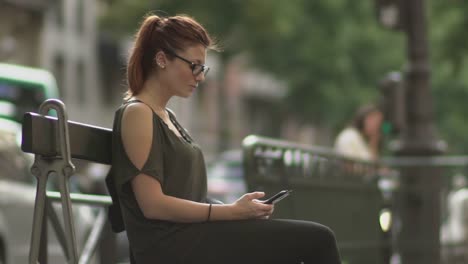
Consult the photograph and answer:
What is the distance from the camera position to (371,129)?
1274cm

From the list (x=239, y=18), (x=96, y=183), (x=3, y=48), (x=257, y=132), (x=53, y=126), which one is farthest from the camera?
(x=257, y=132)

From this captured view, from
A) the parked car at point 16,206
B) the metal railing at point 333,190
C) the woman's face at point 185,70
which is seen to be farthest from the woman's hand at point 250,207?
the parked car at point 16,206

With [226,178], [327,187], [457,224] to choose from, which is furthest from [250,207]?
[226,178]

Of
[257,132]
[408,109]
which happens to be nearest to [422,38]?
[408,109]

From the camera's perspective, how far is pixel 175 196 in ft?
15.2

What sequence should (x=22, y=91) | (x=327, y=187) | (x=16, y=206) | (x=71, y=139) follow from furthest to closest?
(x=22, y=91) → (x=16, y=206) → (x=327, y=187) → (x=71, y=139)

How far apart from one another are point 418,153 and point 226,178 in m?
12.0

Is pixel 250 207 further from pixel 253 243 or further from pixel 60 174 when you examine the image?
pixel 60 174

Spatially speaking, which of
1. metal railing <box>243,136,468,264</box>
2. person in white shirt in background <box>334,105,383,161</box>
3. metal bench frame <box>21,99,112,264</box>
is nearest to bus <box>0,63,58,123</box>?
person in white shirt in background <box>334,105,383,161</box>

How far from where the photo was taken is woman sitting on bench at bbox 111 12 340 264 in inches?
176

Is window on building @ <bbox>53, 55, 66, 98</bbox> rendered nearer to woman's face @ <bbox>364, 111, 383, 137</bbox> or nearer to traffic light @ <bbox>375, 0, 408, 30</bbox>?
traffic light @ <bbox>375, 0, 408, 30</bbox>

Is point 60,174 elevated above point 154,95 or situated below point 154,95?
below

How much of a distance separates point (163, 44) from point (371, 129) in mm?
8207

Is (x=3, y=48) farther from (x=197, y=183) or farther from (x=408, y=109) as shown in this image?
(x=197, y=183)
